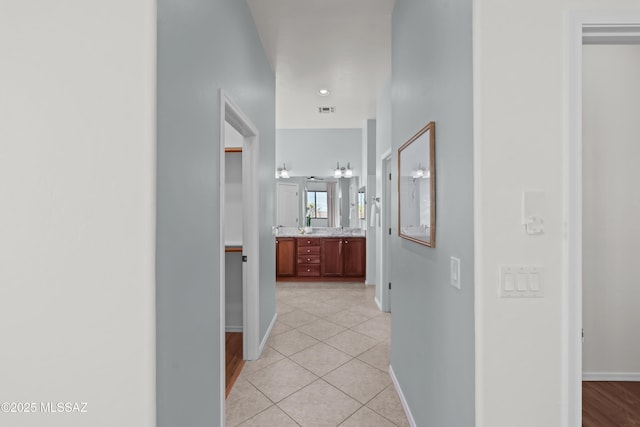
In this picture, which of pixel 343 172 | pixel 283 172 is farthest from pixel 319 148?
pixel 283 172

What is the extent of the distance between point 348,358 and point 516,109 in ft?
8.15

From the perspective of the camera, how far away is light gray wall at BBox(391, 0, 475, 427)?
1253 mm

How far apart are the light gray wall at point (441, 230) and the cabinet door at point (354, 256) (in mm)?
3579

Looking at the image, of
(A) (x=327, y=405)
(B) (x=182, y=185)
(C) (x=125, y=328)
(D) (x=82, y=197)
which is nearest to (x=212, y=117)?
(B) (x=182, y=185)

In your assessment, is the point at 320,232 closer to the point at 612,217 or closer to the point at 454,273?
the point at 612,217

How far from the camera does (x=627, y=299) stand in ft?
8.04

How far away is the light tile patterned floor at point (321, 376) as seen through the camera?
2.11 meters

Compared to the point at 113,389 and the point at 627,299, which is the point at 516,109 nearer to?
the point at 113,389

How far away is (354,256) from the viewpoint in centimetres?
587

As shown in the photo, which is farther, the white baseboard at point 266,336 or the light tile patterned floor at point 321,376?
the white baseboard at point 266,336

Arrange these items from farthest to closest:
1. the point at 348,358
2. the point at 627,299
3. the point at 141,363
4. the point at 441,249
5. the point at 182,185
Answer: the point at 348,358 → the point at 627,299 → the point at 441,249 → the point at 182,185 → the point at 141,363

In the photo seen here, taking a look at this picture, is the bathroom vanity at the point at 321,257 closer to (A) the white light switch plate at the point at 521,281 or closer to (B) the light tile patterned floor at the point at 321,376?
(B) the light tile patterned floor at the point at 321,376

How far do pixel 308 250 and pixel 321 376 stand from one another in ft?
11.0

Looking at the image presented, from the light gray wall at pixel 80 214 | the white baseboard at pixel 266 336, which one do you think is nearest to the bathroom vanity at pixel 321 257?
the white baseboard at pixel 266 336
